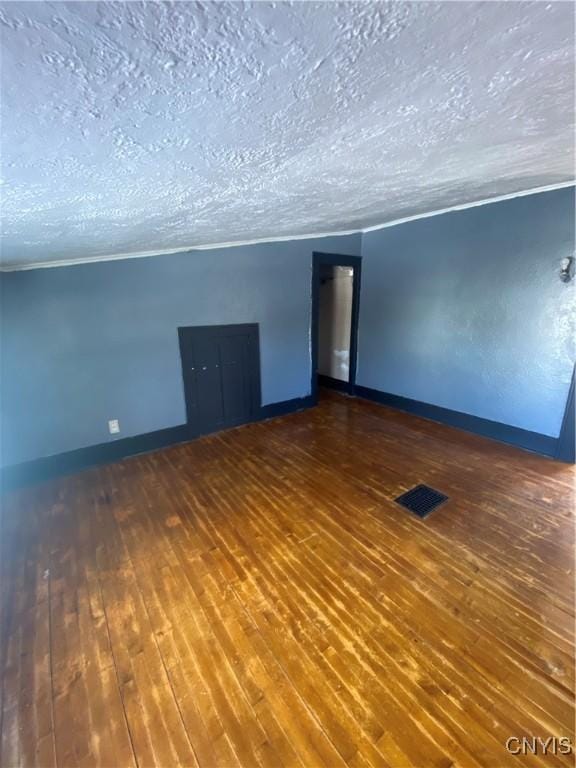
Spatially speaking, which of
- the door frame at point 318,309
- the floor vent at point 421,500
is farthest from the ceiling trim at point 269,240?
the floor vent at point 421,500

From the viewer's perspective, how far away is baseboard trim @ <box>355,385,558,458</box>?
3.18m

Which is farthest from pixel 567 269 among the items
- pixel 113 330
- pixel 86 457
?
pixel 86 457

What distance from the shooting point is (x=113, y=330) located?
3.06m

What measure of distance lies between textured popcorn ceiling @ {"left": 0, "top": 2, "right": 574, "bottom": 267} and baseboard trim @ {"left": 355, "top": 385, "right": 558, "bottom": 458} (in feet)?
8.27

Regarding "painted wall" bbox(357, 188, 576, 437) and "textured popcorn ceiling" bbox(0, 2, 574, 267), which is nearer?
"textured popcorn ceiling" bbox(0, 2, 574, 267)

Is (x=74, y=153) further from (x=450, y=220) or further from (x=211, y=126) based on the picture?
(x=450, y=220)

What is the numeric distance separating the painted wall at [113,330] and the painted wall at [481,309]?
1369mm

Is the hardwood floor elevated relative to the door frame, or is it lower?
lower

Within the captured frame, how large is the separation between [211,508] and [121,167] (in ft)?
7.20

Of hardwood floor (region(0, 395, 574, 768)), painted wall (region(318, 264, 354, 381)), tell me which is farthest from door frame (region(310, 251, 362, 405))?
hardwood floor (region(0, 395, 574, 768))

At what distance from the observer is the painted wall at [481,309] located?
2.95 meters

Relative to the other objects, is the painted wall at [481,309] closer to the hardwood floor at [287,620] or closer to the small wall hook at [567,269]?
the small wall hook at [567,269]

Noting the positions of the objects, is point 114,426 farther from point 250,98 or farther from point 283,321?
point 250,98

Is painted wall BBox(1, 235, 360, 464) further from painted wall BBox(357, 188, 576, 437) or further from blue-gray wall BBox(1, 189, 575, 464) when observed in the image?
painted wall BBox(357, 188, 576, 437)
